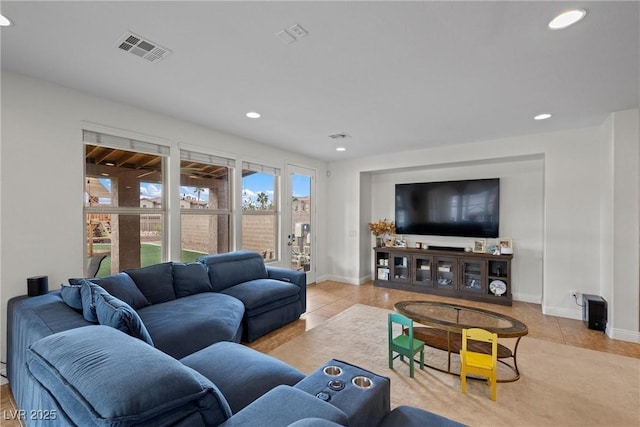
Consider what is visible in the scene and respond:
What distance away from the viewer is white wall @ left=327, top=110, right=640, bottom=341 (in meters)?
3.26

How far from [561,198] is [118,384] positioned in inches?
201

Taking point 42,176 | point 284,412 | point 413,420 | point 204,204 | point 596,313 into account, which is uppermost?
point 42,176

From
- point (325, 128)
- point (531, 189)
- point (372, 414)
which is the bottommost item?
point (372, 414)

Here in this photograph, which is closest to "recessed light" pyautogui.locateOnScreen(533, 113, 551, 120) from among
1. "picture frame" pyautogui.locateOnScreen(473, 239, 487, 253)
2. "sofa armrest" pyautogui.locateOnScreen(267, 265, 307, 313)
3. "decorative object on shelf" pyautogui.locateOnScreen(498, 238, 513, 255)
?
"decorative object on shelf" pyautogui.locateOnScreen(498, 238, 513, 255)

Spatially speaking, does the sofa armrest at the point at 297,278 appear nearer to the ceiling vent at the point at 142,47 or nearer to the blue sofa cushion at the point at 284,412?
the blue sofa cushion at the point at 284,412

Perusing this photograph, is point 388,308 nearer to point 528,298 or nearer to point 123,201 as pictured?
point 528,298

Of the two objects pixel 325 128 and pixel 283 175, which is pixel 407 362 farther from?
pixel 283 175

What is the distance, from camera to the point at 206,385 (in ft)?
3.39

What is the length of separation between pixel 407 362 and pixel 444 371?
0.33m

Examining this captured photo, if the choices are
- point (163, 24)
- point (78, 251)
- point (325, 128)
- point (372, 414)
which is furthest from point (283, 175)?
point (372, 414)

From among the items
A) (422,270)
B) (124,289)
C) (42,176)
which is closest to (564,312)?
(422,270)

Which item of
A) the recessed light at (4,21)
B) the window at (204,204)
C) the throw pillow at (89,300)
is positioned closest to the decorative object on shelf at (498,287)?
the window at (204,204)

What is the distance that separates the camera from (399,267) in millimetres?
5555

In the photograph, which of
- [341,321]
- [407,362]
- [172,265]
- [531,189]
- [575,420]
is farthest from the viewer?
[531,189]
